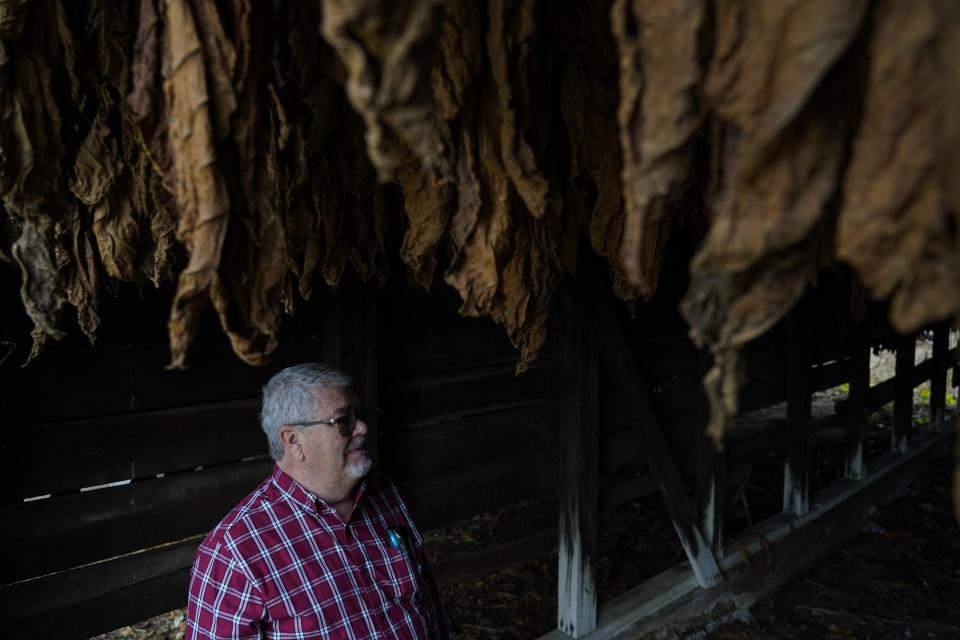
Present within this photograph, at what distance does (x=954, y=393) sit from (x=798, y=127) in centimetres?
1368

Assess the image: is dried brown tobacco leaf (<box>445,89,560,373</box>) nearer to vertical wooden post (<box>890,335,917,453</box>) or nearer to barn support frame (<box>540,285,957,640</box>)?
barn support frame (<box>540,285,957,640</box>)

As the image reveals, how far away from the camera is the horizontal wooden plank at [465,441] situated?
302 centimetres

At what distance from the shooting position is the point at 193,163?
67cm

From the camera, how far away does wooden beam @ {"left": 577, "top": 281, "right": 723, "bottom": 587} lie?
356cm

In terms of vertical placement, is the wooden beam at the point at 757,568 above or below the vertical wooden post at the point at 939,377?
below

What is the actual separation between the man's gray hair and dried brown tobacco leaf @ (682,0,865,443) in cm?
172

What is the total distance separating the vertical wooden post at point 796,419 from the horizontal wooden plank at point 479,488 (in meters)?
2.74

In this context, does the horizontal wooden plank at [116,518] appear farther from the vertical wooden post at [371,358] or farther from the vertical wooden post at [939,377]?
the vertical wooden post at [939,377]

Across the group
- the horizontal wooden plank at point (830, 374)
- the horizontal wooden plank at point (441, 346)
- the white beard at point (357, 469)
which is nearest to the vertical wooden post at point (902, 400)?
the horizontal wooden plank at point (830, 374)

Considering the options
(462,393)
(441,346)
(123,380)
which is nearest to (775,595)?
(462,393)

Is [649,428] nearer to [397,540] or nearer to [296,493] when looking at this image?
[397,540]

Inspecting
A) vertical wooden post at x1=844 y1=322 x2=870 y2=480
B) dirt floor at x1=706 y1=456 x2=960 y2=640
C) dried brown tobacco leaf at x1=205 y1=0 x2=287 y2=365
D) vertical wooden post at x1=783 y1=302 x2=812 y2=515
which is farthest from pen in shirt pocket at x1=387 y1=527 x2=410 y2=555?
vertical wooden post at x1=844 y1=322 x2=870 y2=480

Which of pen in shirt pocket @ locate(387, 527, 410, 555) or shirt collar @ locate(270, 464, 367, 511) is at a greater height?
shirt collar @ locate(270, 464, 367, 511)

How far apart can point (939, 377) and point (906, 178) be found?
10276 millimetres
